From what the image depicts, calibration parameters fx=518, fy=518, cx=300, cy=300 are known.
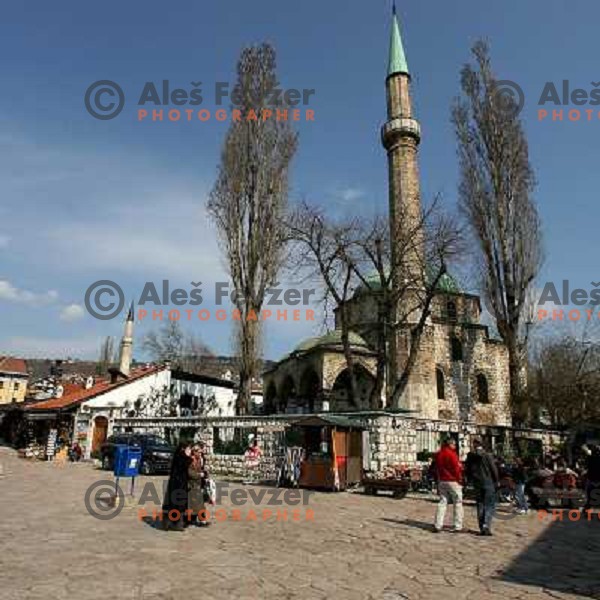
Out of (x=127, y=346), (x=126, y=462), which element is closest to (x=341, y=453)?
(x=126, y=462)

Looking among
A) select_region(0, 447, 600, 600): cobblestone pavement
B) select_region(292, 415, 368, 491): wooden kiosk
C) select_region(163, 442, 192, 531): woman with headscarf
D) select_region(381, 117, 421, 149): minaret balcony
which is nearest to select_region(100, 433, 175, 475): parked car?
select_region(292, 415, 368, 491): wooden kiosk

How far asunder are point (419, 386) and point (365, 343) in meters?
6.30

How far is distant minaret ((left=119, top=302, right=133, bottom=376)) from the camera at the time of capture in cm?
3956

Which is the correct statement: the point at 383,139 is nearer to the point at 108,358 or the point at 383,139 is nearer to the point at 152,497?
the point at 152,497

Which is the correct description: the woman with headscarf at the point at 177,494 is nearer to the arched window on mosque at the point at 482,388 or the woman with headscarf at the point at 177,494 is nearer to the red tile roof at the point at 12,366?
the arched window on mosque at the point at 482,388

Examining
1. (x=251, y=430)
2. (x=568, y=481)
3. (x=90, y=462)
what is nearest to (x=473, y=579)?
(x=568, y=481)

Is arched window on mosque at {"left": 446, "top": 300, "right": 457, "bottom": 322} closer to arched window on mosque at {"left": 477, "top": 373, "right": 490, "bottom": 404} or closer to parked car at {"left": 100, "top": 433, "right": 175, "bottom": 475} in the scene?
arched window on mosque at {"left": 477, "top": 373, "right": 490, "bottom": 404}

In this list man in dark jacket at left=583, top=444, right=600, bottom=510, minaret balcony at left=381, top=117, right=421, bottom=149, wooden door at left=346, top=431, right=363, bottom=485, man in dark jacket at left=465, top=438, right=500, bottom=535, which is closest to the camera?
man in dark jacket at left=465, top=438, right=500, bottom=535

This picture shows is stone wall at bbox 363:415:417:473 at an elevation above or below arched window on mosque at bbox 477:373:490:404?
below

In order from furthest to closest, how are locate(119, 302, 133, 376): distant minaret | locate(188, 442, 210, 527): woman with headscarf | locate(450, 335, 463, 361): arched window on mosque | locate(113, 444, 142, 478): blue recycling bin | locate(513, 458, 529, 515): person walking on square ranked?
locate(119, 302, 133, 376): distant minaret → locate(450, 335, 463, 361): arched window on mosque → locate(513, 458, 529, 515): person walking on square → locate(113, 444, 142, 478): blue recycling bin → locate(188, 442, 210, 527): woman with headscarf

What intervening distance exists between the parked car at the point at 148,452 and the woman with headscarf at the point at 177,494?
10189 mm

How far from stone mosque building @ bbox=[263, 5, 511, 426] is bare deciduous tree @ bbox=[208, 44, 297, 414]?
20.4 feet

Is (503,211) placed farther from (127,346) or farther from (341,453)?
(127,346)

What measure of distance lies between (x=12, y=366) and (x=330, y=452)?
2260 inches
